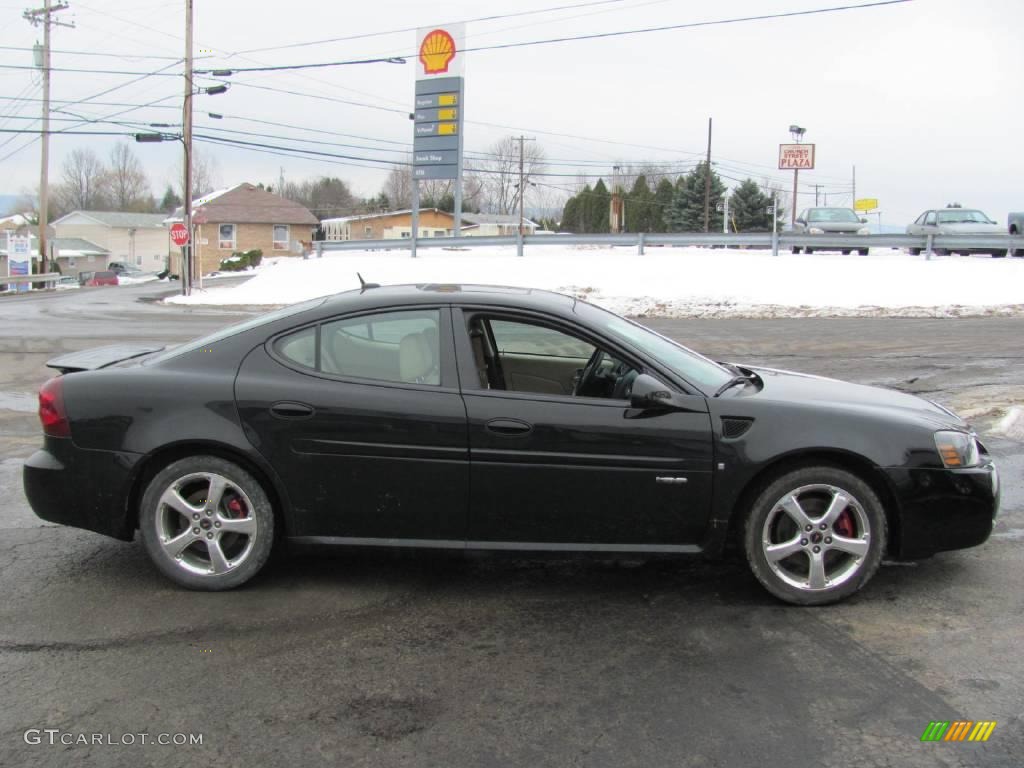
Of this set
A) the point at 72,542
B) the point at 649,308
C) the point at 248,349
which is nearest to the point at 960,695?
the point at 248,349

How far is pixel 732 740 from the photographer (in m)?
3.02

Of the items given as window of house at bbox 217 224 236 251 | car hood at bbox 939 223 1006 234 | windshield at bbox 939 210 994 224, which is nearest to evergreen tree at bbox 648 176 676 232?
window of house at bbox 217 224 236 251

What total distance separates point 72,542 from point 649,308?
58.5 feet

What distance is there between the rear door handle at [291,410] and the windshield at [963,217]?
3090cm

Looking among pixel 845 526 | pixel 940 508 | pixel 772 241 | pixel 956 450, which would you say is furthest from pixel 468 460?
pixel 772 241

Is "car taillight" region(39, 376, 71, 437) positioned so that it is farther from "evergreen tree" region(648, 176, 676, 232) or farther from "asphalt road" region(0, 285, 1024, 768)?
"evergreen tree" region(648, 176, 676, 232)

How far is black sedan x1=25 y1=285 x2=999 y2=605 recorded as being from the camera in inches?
161

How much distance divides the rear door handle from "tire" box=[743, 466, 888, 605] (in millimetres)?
2114

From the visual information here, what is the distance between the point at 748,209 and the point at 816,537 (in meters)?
65.5

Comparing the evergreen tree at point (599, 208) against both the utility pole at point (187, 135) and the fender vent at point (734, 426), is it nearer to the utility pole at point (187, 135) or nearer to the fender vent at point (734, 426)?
the utility pole at point (187, 135)

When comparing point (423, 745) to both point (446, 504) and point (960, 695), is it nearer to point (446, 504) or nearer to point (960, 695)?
point (446, 504)

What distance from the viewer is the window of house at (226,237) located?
6781 cm

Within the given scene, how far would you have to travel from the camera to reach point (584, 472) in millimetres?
4082

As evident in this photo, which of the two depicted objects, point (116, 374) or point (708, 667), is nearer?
point (708, 667)
